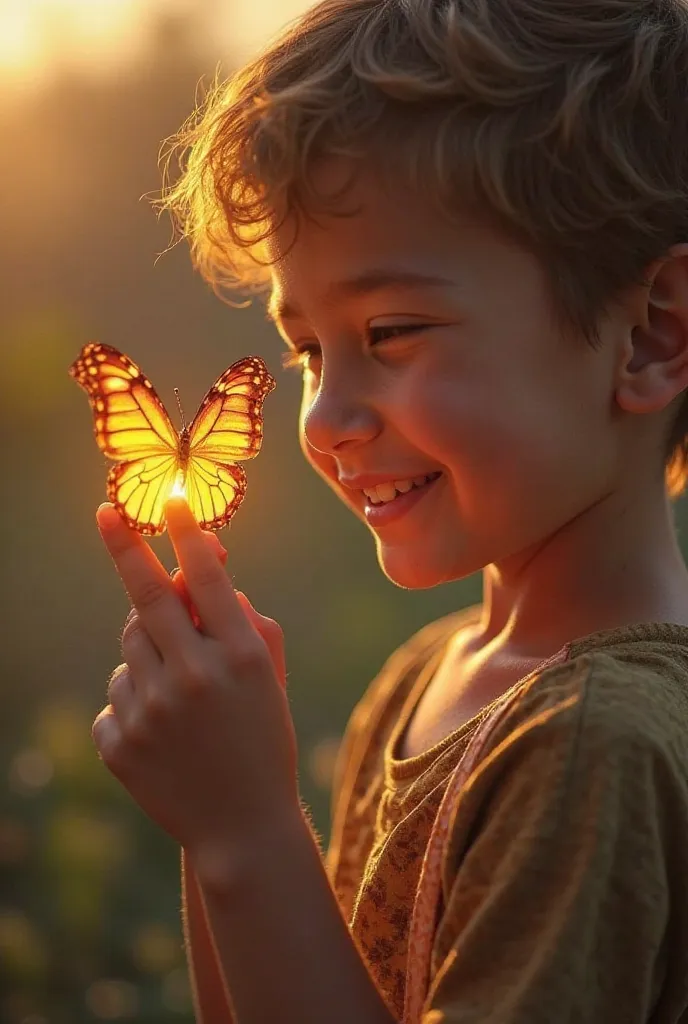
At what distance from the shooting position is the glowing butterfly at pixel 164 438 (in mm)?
1469

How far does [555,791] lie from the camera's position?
119cm

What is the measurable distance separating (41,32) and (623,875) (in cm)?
475

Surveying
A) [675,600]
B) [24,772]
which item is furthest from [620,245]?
[24,772]

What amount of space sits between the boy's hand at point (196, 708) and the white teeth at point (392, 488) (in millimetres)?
249

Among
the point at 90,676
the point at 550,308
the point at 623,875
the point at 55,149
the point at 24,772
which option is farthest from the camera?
the point at 55,149

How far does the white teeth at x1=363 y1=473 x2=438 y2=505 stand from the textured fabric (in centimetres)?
33

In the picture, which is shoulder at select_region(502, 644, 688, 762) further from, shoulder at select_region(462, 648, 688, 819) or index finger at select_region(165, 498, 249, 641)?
index finger at select_region(165, 498, 249, 641)

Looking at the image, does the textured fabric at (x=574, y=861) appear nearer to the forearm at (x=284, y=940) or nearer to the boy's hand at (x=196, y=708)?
the forearm at (x=284, y=940)

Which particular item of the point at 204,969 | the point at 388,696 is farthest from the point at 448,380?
the point at 204,969

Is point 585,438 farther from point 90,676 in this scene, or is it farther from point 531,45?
point 90,676

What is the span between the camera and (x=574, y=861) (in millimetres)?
1170

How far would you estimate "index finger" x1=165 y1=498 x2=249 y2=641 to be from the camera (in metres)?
1.42

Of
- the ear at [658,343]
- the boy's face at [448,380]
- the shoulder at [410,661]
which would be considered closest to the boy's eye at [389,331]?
the boy's face at [448,380]

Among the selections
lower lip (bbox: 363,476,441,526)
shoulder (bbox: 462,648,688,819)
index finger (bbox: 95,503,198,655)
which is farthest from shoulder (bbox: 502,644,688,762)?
index finger (bbox: 95,503,198,655)
